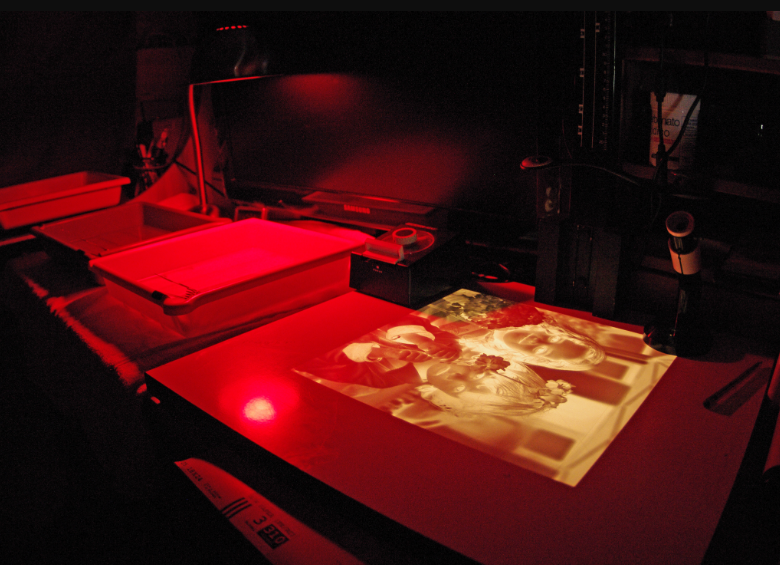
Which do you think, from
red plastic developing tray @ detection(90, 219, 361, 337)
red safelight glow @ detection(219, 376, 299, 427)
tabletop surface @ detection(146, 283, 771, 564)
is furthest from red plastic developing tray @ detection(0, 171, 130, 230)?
red safelight glow @ detection(219, 376, 299, 427)

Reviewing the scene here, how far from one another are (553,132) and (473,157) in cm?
18

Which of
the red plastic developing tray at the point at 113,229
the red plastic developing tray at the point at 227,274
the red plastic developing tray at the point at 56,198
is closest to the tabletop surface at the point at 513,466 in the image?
the red plastic developing tray at the point at 227,274

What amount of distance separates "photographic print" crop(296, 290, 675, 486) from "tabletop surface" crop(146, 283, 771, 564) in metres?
0.02

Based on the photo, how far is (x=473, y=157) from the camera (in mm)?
1033

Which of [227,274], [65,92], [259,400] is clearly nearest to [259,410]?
[259,400]

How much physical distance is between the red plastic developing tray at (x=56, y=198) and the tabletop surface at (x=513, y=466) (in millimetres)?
981

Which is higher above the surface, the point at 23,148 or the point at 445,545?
the point at 23,148

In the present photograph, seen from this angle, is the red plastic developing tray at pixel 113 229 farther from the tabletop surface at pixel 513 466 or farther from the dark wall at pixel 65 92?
the tabletop surface at pixel 513 466

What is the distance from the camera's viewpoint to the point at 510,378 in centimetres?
70

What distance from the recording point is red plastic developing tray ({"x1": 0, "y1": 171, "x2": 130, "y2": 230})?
1447 mm

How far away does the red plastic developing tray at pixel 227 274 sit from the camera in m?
0.92

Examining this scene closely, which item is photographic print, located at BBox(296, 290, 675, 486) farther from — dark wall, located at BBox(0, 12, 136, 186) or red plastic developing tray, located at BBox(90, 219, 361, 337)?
dark wall, located at BBox(0, 12, 136, 186)

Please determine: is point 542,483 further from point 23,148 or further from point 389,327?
point 23,148

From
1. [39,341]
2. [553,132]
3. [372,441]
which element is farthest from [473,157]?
[39,341]
